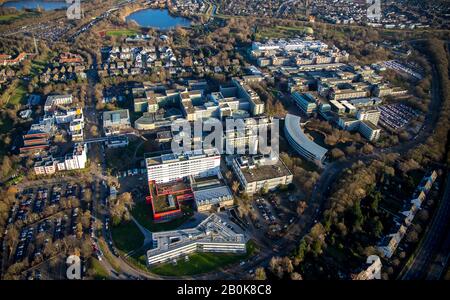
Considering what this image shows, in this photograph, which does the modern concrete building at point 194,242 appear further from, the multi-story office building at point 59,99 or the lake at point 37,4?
the lake at point 37,4

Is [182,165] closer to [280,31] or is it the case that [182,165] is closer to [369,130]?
[369,130]

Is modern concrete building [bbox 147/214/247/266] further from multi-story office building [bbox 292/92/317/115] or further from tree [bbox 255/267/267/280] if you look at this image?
multi-story office building [bbox 292/92/317/115]

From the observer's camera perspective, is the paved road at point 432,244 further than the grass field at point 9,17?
No

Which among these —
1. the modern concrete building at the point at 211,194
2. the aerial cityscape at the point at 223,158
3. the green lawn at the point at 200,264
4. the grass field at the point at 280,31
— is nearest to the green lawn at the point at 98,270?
the aerial cityscape at the point at 223,158

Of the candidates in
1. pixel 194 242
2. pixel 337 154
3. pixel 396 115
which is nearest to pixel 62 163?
pixel 194 242

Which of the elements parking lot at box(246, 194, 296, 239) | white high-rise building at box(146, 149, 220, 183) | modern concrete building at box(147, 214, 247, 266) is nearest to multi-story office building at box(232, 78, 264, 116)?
white high-rise building at box(146, 149, 220, 183)

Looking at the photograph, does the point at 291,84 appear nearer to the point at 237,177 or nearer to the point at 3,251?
the point at 237,177
